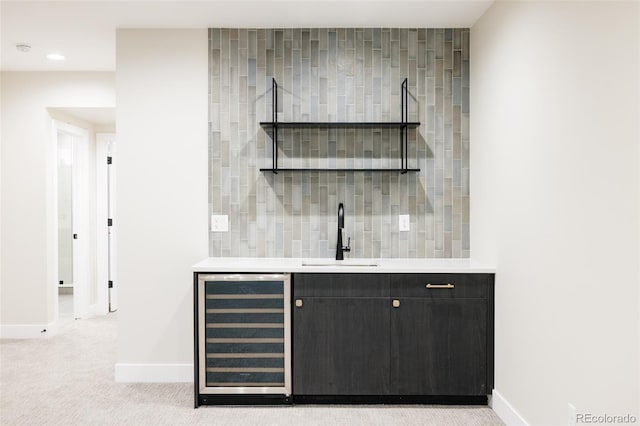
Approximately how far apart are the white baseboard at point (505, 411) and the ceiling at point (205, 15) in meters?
2.48

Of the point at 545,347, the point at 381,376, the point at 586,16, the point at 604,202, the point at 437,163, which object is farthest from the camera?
the point at 437,163

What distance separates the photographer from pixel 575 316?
1.97 meters

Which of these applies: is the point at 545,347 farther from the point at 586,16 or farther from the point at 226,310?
the point at 226,310

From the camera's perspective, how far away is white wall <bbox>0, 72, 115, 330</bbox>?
4.45m

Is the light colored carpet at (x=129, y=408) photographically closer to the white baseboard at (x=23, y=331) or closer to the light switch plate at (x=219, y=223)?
the white baseboard at (x=23, y=331)

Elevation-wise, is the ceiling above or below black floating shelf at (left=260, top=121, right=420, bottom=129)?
above

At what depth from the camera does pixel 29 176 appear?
449 cm

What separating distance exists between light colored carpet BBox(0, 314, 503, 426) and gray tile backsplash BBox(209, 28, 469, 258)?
1.06 metres

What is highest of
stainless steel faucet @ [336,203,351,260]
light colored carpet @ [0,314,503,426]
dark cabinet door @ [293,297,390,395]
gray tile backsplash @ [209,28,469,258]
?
gray tile backsplash @ [209,28,469,258]

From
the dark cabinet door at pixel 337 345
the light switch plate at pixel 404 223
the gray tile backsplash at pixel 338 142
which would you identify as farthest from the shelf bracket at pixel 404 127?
the dark cabinet door at pixel 337 345

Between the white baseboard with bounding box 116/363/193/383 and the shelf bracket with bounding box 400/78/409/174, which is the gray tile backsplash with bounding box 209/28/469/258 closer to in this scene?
the shelf bracket with bounding box 400/78/409/174

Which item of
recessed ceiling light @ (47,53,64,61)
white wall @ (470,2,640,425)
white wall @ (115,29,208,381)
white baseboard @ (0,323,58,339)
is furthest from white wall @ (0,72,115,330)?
white wall @ (470,2,640,425)

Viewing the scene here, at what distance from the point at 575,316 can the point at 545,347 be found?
0.35 m

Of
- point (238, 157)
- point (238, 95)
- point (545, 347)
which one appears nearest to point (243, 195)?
point (238, 157)
